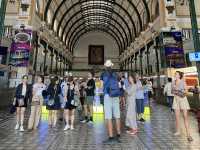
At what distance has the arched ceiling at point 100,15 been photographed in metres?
29.8

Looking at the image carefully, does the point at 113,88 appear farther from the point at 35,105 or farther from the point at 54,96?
the point at 35,105

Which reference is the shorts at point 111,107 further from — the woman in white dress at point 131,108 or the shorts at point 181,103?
the shorts at point 181,103

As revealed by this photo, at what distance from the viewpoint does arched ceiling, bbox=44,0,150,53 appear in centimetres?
2981

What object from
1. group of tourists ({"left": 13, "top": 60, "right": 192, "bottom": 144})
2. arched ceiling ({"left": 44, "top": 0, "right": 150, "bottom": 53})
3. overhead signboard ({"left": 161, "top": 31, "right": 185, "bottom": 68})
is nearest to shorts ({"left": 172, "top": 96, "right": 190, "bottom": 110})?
group of tourists ({"left": 13, "top": 60, "right": 192, "bottom": 144})

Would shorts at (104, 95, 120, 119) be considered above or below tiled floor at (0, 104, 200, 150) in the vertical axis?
above

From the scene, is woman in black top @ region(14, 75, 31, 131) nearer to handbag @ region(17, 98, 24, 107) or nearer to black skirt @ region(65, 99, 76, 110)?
handbag @ region(17, 98, 24, 107)

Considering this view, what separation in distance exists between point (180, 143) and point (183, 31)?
16.0 m

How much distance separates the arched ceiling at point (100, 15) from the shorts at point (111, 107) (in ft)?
68.3

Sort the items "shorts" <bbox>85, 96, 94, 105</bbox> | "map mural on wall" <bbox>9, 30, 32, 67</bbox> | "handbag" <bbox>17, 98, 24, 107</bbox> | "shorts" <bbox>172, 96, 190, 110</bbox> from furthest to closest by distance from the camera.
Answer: "map mural on wall" <bbox>9, 30, 32, 67</bbox>
"shorts" <bbox>85, 96, 94, 105</bbox>
"handbag" <bbox>17, 98, 24, 107</bbox>
"shorts" <bbox>172, 96, 190, 110</bbox>

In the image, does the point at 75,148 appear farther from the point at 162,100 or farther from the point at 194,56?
the point at 162,100

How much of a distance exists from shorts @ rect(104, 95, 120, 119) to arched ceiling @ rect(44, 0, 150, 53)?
20.8m

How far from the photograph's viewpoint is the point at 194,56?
6.74 meters

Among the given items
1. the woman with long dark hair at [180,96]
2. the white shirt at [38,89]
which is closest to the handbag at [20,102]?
the white shirt at [38,89]

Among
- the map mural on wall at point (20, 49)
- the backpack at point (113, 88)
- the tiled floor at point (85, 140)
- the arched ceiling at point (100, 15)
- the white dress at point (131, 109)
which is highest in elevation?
the arched ceiling at point (100, 15)
